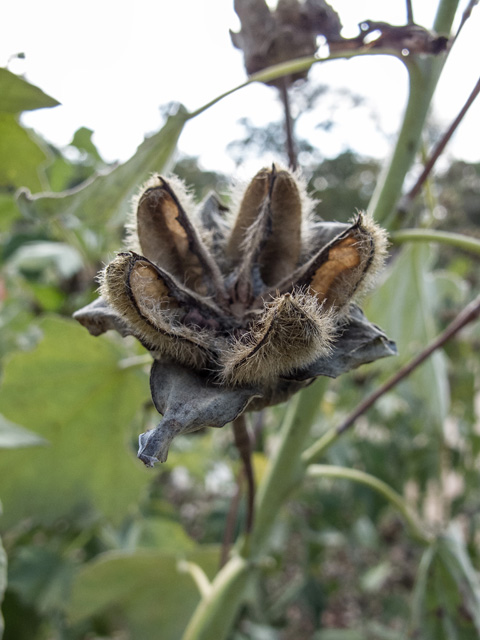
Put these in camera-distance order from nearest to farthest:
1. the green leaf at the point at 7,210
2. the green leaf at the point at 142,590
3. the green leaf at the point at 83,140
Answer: the green leaf at the point at 142,590 < the green leaf at the point at 7,210 < the green leaf at the point at 83,140

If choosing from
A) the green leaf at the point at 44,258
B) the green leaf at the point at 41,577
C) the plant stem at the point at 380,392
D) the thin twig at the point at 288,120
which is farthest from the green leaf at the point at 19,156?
the green leaf at the point at 41,577

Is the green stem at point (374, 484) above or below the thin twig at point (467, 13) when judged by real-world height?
below

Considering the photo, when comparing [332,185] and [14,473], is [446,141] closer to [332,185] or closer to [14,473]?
[14,473]

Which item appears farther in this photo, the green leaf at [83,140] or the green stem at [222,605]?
the green leaf at [83,140]

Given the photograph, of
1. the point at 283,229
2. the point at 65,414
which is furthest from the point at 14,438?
the point at 283,229

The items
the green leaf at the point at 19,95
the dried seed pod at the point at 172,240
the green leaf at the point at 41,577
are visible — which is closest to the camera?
the dried seed pod at the point at 172,240

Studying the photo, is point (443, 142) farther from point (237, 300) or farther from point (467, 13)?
point (237, 300)

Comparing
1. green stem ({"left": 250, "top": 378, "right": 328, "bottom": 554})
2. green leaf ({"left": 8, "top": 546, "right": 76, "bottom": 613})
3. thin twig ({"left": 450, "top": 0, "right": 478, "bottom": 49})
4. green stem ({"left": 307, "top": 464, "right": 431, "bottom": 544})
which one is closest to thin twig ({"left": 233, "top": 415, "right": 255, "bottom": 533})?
green stem ({"left": 250, "top": 378, "right": 328, "bottom": 554})

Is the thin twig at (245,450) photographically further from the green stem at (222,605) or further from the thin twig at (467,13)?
the thin twig at (467,13)
